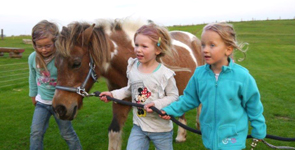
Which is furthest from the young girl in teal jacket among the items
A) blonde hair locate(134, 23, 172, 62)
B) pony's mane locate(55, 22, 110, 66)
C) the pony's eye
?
the pony's eye

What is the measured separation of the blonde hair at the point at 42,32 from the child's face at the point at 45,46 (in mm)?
35

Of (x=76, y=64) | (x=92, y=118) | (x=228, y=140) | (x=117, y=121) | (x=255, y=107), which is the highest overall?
(x=76, y=64)

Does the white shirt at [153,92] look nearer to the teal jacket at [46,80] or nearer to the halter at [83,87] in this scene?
the halter at [83,87]

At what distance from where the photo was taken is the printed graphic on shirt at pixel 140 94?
88.8 inches

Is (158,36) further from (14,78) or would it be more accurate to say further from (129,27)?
(14,78)

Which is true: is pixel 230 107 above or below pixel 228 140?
above

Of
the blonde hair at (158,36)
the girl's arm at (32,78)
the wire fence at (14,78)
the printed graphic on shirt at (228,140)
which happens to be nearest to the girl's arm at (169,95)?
the blonde hair at (158,36)

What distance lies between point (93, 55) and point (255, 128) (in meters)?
1.64

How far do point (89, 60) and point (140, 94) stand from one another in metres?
0.66

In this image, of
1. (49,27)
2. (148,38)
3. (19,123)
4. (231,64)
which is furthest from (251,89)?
(19,123)

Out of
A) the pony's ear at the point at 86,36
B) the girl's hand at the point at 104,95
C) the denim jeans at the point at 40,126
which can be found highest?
the pony's ear at the point at 86,36

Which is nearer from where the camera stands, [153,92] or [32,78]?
[153,92]

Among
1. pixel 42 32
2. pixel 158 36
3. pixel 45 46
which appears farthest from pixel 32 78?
pixel 158 36

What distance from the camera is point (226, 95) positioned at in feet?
5.90
